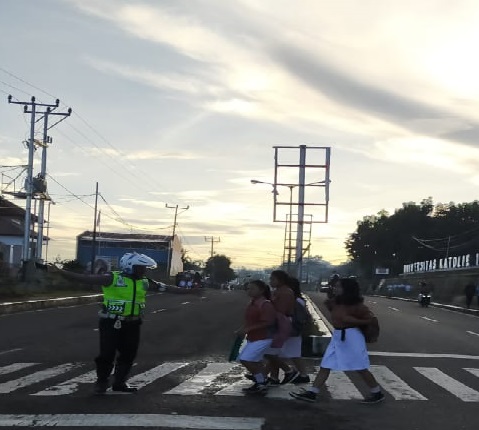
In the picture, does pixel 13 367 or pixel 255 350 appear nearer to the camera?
pixel 255 350

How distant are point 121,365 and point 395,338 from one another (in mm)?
11167

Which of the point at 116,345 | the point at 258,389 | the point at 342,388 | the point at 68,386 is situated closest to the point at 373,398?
the point at 342,388

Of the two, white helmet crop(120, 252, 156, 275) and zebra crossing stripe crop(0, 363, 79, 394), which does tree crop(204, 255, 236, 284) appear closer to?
zebra crossing stripe crop(0, 363, 79, 394)

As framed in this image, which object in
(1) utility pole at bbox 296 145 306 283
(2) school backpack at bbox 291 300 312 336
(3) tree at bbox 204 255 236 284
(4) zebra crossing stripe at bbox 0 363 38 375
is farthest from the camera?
(3) tree at bbox 204 255 236 284

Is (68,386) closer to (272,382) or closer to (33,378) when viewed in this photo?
(33,378)

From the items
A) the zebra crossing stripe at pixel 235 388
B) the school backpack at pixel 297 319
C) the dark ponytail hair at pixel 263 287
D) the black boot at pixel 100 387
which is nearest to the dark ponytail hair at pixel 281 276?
the dark ponytail hair at pixel 263 287

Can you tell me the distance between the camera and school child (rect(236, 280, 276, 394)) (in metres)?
9.30

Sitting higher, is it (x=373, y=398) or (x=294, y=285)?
(x=294, y=285)

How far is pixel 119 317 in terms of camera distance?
8.80m

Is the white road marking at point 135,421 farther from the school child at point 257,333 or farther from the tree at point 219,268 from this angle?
the tree at point 219,268

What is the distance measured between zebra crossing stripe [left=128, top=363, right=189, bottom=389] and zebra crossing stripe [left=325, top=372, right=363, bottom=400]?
8.15ft

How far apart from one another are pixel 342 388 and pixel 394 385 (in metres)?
0.94

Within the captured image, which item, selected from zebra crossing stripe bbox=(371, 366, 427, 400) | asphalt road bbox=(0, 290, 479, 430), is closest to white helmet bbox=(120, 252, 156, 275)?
asphalt road bbox=(0, 290, 479, 430)

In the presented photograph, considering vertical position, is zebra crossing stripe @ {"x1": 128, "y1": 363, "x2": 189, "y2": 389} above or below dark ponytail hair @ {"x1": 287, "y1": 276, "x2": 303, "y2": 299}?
below
